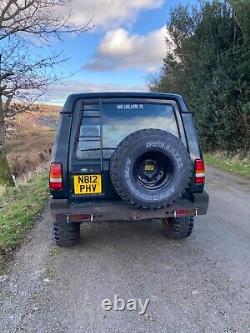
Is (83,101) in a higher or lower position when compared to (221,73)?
lower

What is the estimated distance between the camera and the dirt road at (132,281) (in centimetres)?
329

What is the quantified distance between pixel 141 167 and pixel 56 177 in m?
1.01

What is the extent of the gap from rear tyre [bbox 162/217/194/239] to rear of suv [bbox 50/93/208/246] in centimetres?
50

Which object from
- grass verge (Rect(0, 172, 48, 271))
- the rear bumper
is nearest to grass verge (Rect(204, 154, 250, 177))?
grass verge (Rect(0, 172, 48, 271))

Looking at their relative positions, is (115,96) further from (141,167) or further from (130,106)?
(141,167)

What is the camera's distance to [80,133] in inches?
180

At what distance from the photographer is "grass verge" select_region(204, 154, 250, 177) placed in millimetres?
11980

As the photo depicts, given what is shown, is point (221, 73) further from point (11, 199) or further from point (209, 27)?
point (11, 199)

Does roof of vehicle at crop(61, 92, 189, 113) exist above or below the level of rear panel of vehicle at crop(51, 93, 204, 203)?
above

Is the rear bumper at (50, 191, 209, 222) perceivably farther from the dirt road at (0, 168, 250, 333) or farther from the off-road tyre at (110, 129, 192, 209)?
the dirt road at (0, 168, 250, 333)

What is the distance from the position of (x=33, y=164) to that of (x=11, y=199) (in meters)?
13.5

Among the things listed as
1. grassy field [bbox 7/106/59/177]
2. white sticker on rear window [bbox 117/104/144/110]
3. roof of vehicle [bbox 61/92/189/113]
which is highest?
roof of vehicle [bbox 61/92/189/113]

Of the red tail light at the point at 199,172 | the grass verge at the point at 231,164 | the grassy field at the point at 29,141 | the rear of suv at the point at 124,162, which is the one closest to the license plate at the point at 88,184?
the rear of suv at the point at 124,162

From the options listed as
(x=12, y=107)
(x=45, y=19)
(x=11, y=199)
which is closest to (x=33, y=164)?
(x=12, y=107)
